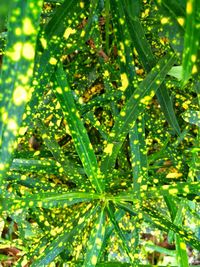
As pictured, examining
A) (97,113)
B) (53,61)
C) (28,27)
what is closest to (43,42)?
(53,61)

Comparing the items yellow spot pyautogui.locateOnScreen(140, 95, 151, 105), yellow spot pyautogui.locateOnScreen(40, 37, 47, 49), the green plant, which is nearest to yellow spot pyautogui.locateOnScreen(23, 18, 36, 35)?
the green plant

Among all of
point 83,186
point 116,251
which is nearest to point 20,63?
point 83,186

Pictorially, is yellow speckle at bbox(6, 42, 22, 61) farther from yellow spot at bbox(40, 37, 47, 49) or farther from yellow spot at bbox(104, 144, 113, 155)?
yellow spot at bbox(104, 144, 113, 155)

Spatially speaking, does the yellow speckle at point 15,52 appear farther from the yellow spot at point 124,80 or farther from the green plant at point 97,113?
the yellow spot at point 124,80

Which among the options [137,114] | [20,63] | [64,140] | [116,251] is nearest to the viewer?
[20,63]

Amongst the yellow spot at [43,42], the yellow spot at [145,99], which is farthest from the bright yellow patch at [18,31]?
the yellow spot at [145,99]

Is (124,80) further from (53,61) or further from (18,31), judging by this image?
(18,31)

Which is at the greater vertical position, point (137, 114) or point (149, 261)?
point (137, 114)

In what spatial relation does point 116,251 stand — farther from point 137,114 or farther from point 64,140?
point 137,114
